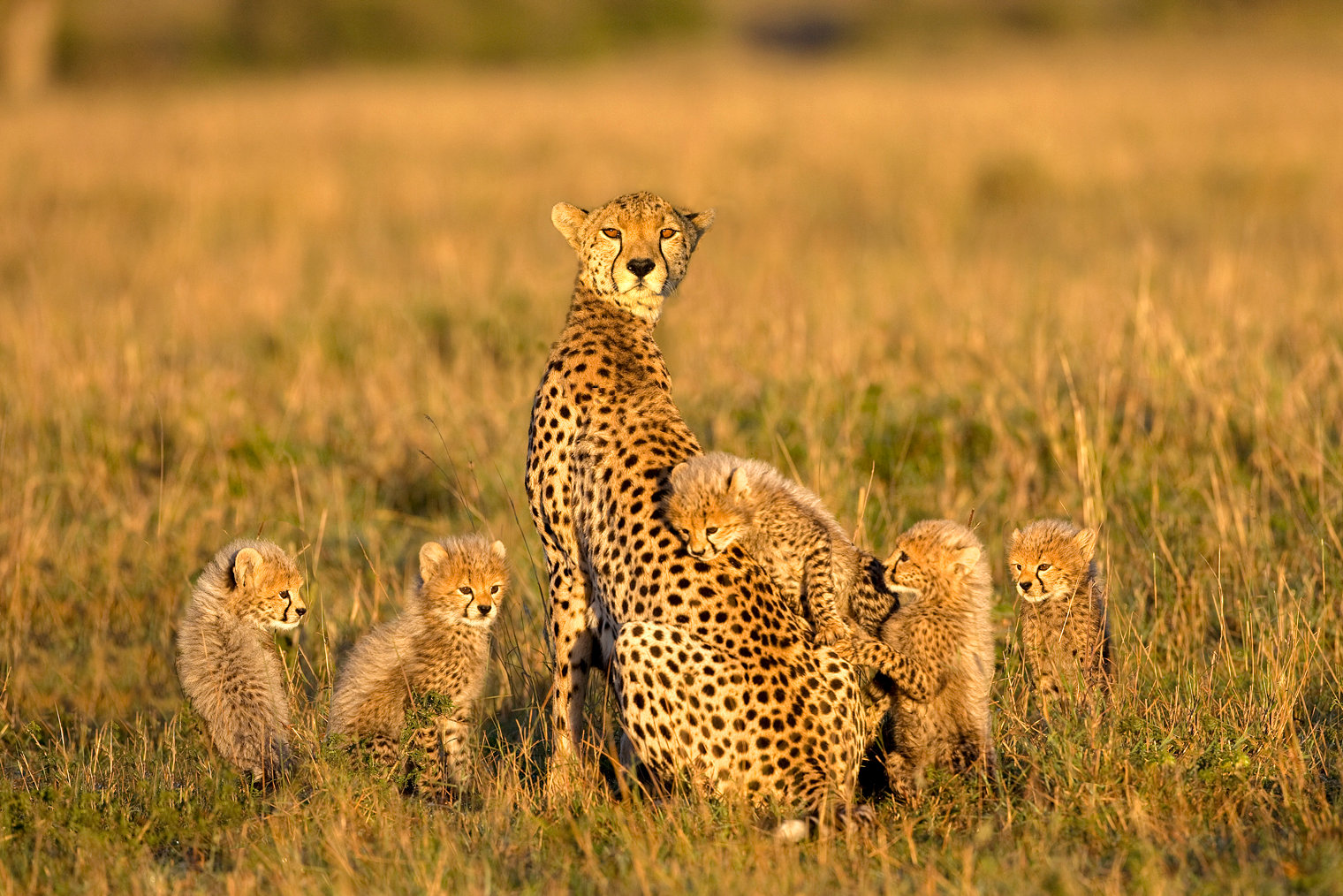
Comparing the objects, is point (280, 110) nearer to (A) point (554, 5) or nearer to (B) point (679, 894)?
(B) point (679, 894)

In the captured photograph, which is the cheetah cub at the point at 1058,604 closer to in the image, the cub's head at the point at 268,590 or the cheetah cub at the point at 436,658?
the cheetah cub at the point at 436,658

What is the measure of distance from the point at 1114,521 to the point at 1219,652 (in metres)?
1.16

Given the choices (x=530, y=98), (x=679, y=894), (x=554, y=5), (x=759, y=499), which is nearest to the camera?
(x=679, y=894)

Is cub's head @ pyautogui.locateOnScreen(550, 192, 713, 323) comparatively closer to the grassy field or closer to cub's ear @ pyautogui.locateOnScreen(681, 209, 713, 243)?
cub's ear @ pyautogui.locateOnScreen(681, 209, 713, 243)

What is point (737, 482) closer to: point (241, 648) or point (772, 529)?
point (772, 529)

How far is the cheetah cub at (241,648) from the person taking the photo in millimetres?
4418

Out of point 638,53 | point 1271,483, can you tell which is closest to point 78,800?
point 1271,483

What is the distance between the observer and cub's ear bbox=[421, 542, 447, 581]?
4.43 meters

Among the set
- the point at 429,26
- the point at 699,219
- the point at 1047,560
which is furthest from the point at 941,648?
the point at 429,26

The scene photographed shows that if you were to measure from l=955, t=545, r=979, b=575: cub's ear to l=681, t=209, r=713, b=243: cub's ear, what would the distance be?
4.18ft

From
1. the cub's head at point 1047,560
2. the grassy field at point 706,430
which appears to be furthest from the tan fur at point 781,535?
the grassy field at point 706,430

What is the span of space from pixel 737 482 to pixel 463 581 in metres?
1.13

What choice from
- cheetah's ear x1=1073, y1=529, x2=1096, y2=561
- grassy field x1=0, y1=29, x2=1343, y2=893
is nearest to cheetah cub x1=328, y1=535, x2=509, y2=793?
grassy field x1=0, y1=29, x2=1343, y2=893

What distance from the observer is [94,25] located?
37.4m
